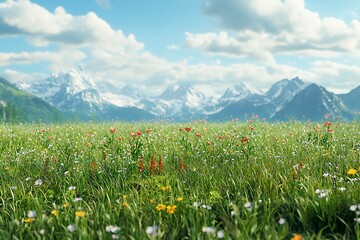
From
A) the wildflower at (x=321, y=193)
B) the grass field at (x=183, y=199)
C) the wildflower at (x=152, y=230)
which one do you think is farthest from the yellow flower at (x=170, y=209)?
the wildflower at (x=321, y=193)

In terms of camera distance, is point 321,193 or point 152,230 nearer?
point 152,230

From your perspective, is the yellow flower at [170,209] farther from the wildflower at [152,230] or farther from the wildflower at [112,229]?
the wildflower at [112,229]

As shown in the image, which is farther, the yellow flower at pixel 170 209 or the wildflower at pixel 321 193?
the wildflower at pixel 321 193

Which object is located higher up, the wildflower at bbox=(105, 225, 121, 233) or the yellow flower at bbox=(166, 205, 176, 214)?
the yellow flower at bbox=(166, 205, 176, 214)

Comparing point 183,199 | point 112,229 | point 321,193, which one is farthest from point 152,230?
point 321,193

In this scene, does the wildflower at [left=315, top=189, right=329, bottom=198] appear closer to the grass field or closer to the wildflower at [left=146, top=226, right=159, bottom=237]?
the grass field

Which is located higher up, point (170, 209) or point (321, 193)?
point (321, 193)

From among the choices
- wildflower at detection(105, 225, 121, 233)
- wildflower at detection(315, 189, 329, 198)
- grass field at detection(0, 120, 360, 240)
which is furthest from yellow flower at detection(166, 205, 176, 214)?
wildflower at detection(315, 189, 329, 198)

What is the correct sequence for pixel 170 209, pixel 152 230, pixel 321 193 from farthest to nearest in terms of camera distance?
pixel 321 193 < pixel 170 209 < pixel 152 230

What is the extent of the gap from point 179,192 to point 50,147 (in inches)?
223

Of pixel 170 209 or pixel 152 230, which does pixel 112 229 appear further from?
pixel 170 209

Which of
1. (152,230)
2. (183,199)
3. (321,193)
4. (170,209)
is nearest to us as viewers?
(152,230)

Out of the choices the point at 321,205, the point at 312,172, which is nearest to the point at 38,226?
the point at 321,205

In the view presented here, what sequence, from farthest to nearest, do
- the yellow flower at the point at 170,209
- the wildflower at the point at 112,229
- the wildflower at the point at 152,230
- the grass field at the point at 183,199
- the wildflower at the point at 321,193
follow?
1. the wildflower at the point at 321,193
2. the yellow flower at the point at 170,209
3. the grass field at the point at 183,199
4. the wildflower at the point at 112,229
5. the wildflower at the point at 152,230
